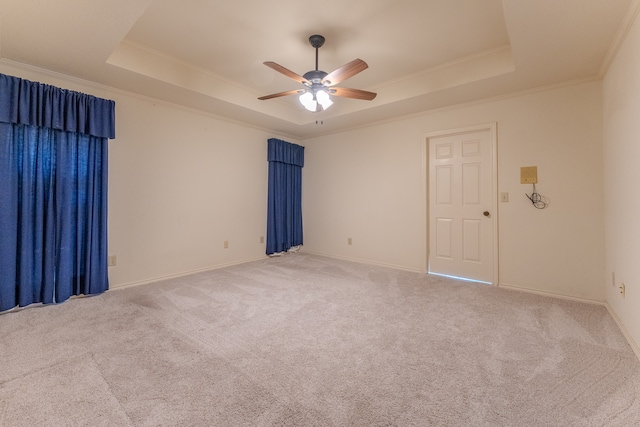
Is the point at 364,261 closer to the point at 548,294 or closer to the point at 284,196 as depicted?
the point at 284,196

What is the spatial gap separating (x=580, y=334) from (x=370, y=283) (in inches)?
76.9

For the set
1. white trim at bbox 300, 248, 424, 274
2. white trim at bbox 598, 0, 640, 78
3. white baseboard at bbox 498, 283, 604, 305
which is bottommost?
white baseboard at bbox 498, 283, 604, 305

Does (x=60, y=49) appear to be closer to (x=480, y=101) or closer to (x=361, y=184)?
(x=361, y=184)

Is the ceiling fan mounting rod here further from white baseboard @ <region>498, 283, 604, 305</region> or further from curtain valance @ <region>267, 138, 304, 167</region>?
white baseboard @ <region>498, 283, 604, 305</region>

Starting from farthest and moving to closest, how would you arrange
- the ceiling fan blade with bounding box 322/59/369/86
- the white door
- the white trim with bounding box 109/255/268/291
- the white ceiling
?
the white door < the white trim with bounding box 109/255/268/291 < the ceiling fan blade with bounding box 322/59/369/86 < the white ceiling

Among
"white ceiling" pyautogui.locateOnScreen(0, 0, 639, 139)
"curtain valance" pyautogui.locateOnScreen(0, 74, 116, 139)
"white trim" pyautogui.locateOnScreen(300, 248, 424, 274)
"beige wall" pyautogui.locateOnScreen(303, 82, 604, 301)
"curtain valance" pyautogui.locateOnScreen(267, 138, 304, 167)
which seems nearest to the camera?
"white ceiling" pyautogui.locateOnScreen(0, 0, 639, 139)

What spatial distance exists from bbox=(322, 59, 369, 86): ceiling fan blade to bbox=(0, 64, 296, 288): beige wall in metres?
2.35

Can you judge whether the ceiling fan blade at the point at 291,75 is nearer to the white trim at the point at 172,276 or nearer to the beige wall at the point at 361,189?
→ the beige wall at the point at 361,189

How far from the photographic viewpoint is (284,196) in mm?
5246

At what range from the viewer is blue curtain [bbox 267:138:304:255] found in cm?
497

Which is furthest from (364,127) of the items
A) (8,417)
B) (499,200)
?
(8,417)

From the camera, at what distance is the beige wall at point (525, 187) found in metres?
2.90

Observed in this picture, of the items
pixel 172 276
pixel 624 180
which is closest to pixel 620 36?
pixel 624 180

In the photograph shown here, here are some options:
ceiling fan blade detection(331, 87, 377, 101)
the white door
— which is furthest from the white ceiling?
the white door
